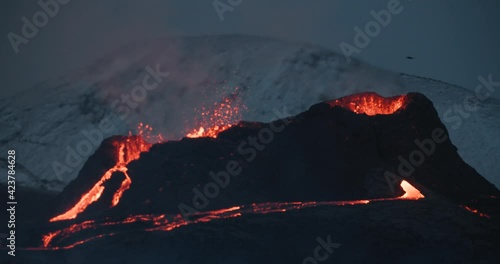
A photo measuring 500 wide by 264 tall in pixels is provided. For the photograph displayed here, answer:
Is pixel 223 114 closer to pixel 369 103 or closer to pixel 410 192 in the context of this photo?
pixel 369 103

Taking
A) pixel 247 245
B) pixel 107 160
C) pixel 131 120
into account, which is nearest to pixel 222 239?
pixel 247 245

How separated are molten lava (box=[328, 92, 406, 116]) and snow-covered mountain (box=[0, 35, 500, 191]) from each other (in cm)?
450

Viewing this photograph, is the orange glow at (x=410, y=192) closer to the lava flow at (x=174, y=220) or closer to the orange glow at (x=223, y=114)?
the lava flow at (x=174, y=220)

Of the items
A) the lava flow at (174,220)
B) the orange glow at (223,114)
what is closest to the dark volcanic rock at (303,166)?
the lava flow at (174,220)

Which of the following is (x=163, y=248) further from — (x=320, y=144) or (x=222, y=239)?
(x=320, y=144)

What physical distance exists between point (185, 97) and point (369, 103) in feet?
25.0

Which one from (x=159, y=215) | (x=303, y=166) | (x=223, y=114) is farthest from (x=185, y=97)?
(x=159, y=215)

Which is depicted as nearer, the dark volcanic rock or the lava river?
the lava river

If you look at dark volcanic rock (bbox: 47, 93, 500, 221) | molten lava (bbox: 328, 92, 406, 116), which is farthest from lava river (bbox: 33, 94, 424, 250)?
dark volcanic rock (bbox: 47, 93, 500, 221)

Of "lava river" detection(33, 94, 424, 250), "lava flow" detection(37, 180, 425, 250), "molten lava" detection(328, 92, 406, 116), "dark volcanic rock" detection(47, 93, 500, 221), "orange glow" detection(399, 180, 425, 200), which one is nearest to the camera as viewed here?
"lava flow" detection(37, 180, 425, 250)

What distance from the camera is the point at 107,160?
13.2 metres

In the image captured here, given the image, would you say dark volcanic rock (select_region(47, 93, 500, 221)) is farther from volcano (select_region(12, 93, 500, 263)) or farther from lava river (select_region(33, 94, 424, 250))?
lava river (select_region(33, 94, 424, 250))

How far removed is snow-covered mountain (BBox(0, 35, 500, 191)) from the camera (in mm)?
17812

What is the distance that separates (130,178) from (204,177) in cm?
186
